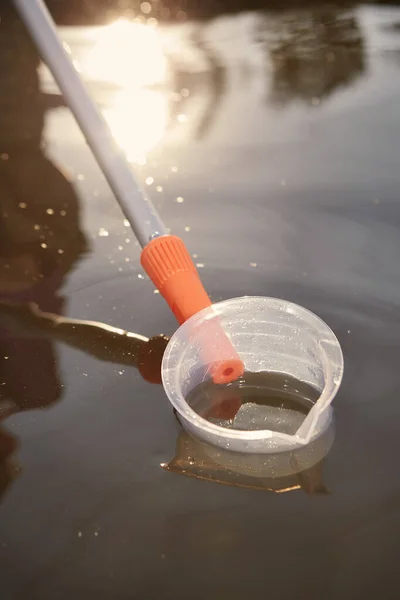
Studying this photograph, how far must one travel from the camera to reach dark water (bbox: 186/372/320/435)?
0.69m

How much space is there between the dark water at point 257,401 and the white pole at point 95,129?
21cm

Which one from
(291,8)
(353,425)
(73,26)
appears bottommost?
(353,425)

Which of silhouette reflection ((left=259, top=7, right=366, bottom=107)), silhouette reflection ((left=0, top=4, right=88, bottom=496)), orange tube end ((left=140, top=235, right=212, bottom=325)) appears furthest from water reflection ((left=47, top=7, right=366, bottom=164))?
orange tube end ((left=140, top=235, right=212, bottom=325))

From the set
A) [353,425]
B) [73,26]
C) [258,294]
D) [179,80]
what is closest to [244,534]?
[353,425]

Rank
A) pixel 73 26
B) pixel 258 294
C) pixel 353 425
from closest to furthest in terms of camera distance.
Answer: pixel 353 425 < pixel 258 294 < pixel 73 26

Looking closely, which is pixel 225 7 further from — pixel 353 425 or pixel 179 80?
pixel 353 425

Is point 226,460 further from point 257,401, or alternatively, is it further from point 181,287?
point 181,287

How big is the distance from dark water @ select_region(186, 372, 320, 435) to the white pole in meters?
0.21

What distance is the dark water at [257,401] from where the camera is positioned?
27.1 inches

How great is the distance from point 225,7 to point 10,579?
1.52m

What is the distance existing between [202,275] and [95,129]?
24 cm

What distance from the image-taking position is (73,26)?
1631 mm

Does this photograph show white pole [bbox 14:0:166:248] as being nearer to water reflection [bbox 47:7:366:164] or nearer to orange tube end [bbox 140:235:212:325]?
orange tube end [bbox 140:235:212:325]

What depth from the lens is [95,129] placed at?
3.00ft
